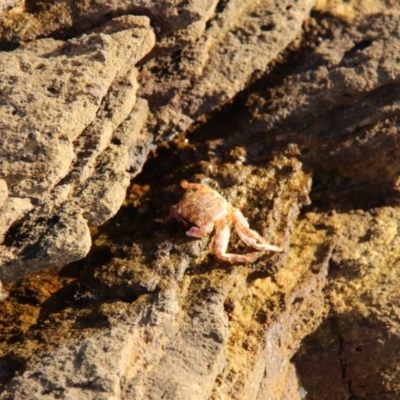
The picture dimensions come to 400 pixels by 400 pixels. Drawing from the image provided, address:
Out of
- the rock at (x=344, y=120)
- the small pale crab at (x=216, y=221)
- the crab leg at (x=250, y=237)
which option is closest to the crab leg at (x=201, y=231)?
the small pale crab at (x=216, y=221)

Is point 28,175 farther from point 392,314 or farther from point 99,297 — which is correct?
point 392,314

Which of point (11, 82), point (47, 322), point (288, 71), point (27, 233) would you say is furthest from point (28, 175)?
point (288, 71)

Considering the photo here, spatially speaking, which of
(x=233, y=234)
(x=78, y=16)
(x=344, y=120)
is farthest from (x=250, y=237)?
(x=78, y=16)

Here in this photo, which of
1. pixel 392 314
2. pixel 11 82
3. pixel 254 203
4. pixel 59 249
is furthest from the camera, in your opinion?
pixel 254 203

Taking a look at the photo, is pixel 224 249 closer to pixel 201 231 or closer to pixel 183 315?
pixel 201 231

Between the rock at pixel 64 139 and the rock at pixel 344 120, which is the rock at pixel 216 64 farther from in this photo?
the rock at pixel 64 139

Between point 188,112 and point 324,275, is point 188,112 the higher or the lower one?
the higher one

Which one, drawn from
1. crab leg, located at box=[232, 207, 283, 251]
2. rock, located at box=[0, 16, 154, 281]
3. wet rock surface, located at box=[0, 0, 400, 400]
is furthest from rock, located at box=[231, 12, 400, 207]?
rock, located at box=[0, 16, 154, 281]
